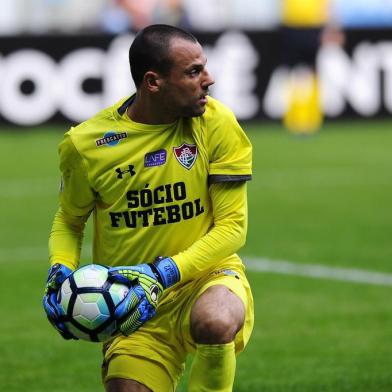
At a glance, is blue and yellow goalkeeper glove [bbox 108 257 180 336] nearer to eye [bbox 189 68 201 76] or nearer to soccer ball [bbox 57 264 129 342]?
soccer ball [bbox 57 264 129 342]

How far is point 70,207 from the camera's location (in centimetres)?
623

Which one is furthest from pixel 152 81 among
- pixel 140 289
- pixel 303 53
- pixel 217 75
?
pixel 303 53

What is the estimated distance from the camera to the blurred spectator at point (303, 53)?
2161cm

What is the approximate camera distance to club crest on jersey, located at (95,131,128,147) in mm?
6074

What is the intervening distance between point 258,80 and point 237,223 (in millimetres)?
16192

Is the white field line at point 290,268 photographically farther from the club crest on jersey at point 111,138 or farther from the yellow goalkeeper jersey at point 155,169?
the club crest on jersey at point 111,138

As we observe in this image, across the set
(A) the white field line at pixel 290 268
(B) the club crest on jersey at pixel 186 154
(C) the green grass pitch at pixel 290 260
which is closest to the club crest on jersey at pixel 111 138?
(B) the club crest on jersey at pixel 186 154

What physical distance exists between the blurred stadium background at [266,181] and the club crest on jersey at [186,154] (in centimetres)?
194

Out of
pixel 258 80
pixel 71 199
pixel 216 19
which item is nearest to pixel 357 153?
pixel 258 80

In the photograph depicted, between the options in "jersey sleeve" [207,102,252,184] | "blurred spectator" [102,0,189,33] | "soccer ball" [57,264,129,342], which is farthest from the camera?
"blurred spectator" [102,0,189,33]

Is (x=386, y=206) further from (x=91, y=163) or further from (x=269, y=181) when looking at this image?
(x=91, y=163)

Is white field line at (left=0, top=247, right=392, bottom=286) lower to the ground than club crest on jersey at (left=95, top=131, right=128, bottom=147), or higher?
lower

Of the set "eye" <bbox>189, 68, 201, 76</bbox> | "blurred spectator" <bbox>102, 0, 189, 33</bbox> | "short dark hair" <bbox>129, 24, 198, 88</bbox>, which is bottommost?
"blurred spectator" <bbox>102, 0, 189, 33</bbox>

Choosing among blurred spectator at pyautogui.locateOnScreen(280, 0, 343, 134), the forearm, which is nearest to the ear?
the forearm
